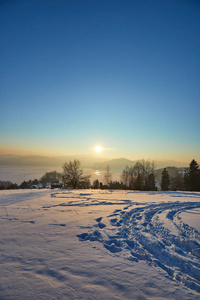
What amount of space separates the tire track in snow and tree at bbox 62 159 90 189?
30.1 m

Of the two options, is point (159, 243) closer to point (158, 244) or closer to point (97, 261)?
point (158, 244)

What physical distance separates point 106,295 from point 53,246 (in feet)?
5.87

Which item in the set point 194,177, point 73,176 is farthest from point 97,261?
point 194,177

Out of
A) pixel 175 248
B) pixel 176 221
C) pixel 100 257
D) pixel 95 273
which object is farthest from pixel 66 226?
pixel 176 221

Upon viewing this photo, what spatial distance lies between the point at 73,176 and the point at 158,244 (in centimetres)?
3262

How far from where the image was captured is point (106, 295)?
6.94ft

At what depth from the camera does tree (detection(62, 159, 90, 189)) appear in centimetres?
3475

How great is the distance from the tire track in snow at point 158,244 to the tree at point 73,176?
98.8 ft

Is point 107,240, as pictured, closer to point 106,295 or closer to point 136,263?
point 136,263

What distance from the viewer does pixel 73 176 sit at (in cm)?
3516

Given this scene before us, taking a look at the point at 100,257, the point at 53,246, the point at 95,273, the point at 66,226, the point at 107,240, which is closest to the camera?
the point at 95,273

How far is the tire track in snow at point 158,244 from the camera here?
277cm

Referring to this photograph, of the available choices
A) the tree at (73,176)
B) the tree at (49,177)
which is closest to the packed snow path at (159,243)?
the tree at (73,176)

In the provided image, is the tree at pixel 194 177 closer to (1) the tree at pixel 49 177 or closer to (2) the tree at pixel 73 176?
(2) the tree at pixel 73 176
